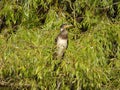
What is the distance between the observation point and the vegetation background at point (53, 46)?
3.12 meters

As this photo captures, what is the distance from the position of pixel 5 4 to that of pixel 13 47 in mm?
708

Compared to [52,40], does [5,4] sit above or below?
above

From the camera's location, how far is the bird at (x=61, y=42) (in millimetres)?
3152

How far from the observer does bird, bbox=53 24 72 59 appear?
3152 millimetres

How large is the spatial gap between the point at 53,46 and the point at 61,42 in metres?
0.08

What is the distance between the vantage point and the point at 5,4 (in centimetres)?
375

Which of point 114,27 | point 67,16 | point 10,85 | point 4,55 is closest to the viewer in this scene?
point 4,55

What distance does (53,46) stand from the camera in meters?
3.36

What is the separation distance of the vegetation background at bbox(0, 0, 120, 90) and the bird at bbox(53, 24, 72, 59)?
46mm

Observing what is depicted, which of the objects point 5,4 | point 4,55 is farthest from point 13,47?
point 5,4

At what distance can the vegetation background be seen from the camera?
10.2 ft

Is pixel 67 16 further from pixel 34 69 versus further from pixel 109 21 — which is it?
pixel 34 69

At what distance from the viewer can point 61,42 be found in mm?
3346

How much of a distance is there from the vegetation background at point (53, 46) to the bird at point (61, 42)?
5cm
